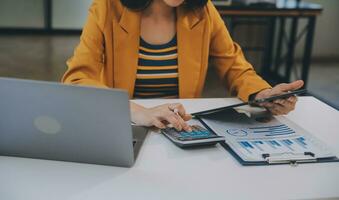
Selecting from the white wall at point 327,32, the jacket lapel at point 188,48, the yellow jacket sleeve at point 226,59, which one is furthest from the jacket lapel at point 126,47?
the white wall at point 327,32

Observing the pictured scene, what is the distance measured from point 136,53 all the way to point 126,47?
0.04 m

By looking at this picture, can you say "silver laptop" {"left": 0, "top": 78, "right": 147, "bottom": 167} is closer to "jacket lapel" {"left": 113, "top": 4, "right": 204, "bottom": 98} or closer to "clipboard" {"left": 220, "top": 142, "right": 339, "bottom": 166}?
"clipboard" {"left": 220, "top": 142, "right": 339, "bottom": 166}

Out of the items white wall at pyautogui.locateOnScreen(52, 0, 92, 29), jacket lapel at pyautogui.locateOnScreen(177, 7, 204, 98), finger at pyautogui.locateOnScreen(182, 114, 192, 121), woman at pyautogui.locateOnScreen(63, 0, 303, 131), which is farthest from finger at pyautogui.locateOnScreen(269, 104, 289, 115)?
white wall at pyautogui.locateOnScreen(52, 0, 92, 29)

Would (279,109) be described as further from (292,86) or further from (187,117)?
(187,117)

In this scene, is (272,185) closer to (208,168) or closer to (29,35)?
(208,168)

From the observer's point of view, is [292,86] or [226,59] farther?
[226,59]

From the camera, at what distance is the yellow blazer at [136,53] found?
1.49 meters

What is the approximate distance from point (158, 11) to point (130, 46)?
6.8 inches

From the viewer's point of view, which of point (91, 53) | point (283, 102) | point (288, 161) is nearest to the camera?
point (288, 161)

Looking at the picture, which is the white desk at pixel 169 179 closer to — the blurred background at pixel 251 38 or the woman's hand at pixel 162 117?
the woman's hand at pixel 162 117

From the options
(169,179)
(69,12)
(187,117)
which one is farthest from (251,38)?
(169,179)

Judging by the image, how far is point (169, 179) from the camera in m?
0.94

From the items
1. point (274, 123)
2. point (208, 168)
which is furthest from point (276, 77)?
point (208, 168)

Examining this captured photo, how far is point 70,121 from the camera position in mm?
922
